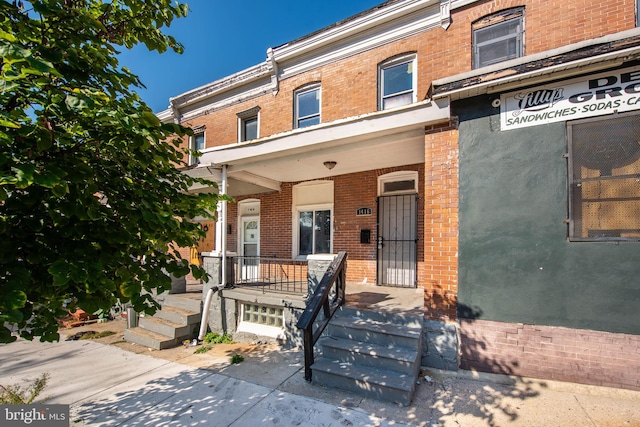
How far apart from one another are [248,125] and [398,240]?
20.6 ft

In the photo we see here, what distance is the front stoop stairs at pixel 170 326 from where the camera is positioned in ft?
19.9

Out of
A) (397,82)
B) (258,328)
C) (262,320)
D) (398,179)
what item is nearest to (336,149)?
(398,179)

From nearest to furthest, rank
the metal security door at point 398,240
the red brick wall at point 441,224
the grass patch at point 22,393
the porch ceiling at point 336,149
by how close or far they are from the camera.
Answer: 1. the grass patch at point 22,393
2. the red brick wall at point 441,224
3. the porch ceiling at point 336,149
4. the metal security door at point 398,240

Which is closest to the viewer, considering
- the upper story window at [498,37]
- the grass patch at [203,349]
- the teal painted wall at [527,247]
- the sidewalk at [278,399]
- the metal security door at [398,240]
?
the sidewalk at [278,399]

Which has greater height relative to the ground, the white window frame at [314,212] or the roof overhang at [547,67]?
the roof overhang at [547,67]

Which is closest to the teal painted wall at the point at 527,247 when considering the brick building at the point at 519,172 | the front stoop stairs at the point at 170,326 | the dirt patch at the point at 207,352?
the brick building at the point at 519,172

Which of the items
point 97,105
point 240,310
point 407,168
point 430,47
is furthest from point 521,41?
point 240,310

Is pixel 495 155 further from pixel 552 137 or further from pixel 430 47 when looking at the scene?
pixel 430 47

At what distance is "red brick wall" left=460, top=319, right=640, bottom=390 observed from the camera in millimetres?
3580

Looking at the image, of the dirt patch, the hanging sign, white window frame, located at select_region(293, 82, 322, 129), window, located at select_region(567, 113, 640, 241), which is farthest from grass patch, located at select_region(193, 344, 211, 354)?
the hanging sign

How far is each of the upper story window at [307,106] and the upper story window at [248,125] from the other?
1.53 m

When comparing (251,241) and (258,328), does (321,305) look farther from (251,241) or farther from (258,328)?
(251,241)

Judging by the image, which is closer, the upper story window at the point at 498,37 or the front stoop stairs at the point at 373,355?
the front stoop stairs at the point at 373,355

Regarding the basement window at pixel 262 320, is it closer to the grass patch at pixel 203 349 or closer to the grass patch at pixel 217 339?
the grass patch at pixel 217 339
